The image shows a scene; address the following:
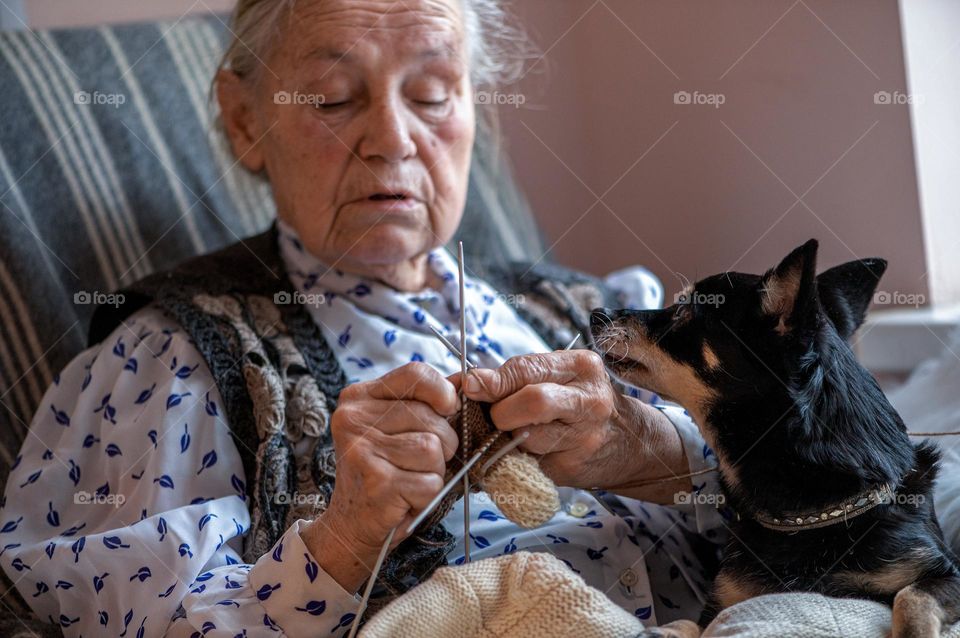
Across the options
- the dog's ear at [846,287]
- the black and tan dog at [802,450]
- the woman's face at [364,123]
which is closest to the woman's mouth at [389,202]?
the woman's face at [364,123]

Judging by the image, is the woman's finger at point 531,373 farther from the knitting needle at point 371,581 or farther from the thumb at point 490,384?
the knitting needle at point 371,581

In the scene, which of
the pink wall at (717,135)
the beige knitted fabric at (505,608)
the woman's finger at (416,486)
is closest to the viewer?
the beige knitted fabric at (505,608)

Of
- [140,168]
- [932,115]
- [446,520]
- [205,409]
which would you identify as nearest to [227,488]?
[205,409]

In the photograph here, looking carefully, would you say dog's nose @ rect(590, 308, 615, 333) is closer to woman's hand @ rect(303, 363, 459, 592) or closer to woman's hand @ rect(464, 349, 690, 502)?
woman's hand @ rect(464, 349, 690, 502)

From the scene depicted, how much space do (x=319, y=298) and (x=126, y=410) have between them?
0.31 meters

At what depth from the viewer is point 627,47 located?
2188 mm

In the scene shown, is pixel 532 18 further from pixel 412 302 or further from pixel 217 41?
pixel 412 302

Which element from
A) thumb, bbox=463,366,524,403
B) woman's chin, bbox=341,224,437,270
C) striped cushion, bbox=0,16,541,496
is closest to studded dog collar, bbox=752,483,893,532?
thumb, bbox=463,366,524,403

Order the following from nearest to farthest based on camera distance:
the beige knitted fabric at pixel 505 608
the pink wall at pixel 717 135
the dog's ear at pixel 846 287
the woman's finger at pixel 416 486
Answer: the beige knitted fabric at pixel 505 608
the woman's finger at pixel 416 486
the dog's ear at pixel 846 287
the pink wall at pixel 717 135

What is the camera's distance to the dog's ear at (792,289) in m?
0.88

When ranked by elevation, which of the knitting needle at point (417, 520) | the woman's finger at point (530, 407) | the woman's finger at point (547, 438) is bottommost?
the knitting needle at point (417, 520)

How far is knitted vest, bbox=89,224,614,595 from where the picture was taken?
1108mm

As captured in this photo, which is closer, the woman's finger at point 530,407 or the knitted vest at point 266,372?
the woman's finger at point 530,407

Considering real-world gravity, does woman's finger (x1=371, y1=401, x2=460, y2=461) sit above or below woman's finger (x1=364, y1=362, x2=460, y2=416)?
below
